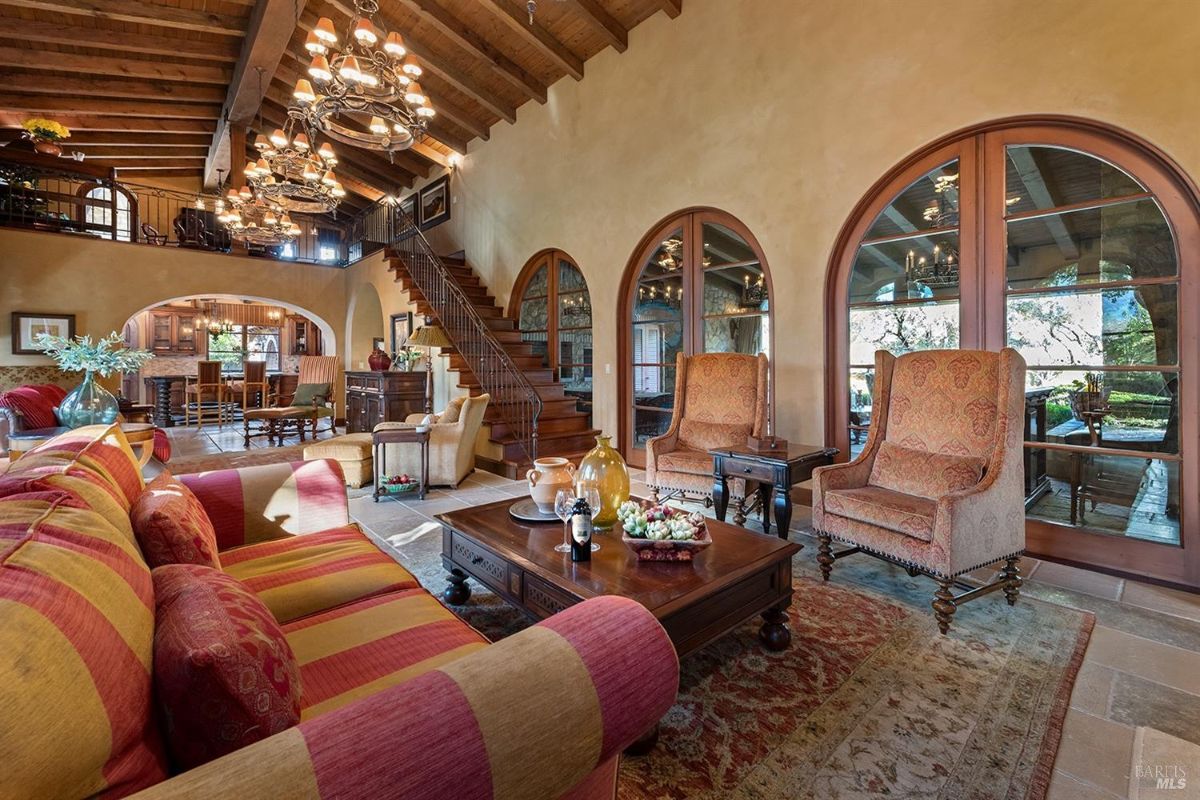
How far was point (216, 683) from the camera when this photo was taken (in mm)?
737

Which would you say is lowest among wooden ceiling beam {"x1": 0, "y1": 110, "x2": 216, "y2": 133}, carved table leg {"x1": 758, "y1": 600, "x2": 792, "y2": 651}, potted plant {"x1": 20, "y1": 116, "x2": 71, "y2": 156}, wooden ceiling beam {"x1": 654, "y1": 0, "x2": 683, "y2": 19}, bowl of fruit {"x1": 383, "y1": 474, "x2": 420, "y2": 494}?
carved table leg {"x1": 758, "y1": 600, "x2": 792, "y2": 651}

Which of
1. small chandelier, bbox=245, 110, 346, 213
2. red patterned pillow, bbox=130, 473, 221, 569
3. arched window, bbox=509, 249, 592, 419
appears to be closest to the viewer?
red patterned pillow, bbox=130, 473, 221, 569

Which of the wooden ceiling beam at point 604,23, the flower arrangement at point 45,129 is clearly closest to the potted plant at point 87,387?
the wooden ceiling beam at point 604,23

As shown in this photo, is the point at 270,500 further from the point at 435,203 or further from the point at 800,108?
the point at 435,203

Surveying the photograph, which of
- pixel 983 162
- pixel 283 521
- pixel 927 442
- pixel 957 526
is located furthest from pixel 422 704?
pixel 983 162

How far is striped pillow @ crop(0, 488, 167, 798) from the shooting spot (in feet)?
1.81

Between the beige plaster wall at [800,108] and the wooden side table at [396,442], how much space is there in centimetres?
230

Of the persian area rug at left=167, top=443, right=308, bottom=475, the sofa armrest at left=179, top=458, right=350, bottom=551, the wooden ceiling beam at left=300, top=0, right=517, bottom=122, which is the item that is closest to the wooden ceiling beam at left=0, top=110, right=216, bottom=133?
the wooden ceiling beam at left=300, top=0, right=517, bottom=122

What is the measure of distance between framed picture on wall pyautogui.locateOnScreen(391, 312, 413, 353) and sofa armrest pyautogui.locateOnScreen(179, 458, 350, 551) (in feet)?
21.5

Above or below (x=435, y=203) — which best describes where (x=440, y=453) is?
below

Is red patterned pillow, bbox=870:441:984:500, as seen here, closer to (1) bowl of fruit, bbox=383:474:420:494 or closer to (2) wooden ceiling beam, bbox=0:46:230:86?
(1) bowl of fruit, bbox=383:474:420:494

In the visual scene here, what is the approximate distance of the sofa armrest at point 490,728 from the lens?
2.05 feet

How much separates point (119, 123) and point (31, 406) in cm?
680

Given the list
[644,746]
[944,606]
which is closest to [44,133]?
[644,746]
